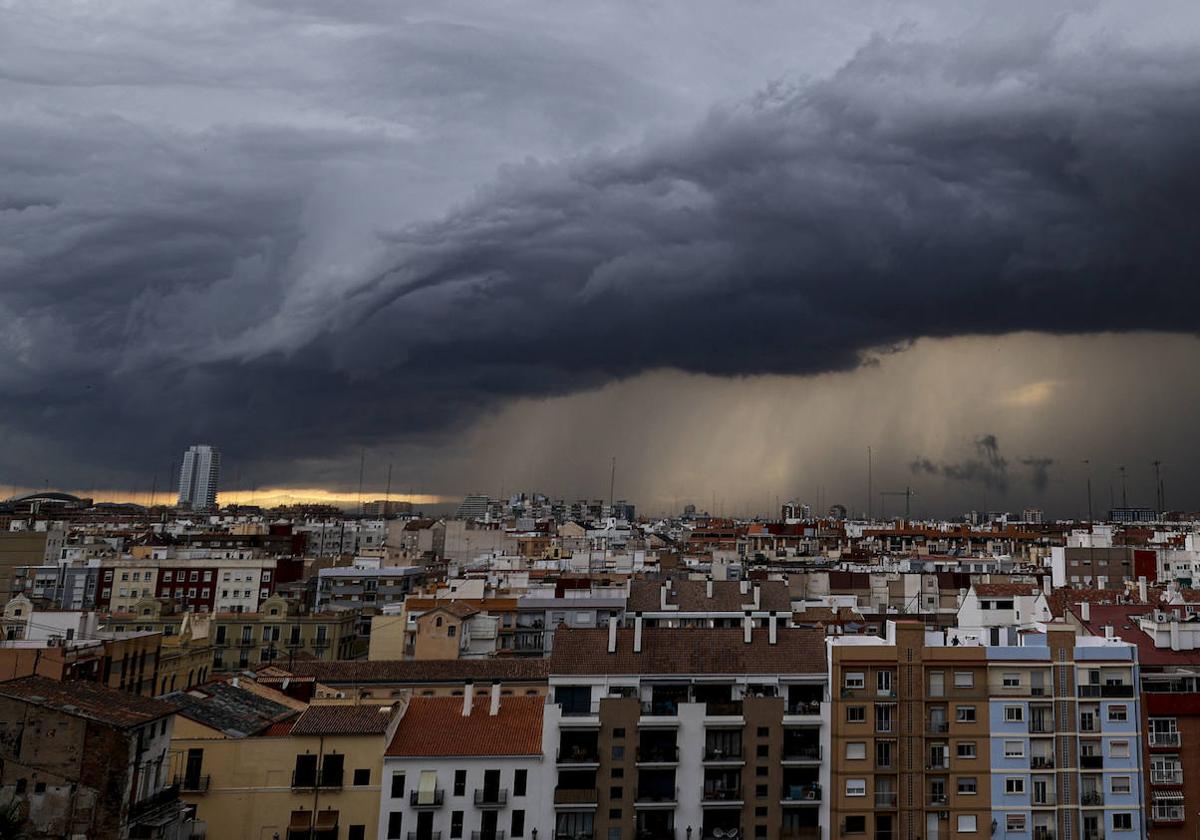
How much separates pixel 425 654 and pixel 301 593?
45.9m

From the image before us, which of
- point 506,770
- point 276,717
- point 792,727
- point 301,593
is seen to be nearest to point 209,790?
point 276,717

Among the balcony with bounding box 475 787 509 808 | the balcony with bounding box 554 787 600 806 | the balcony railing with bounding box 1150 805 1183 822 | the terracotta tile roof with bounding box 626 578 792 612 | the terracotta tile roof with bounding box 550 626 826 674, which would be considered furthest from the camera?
the terracotta tile roof with bounding box 626 578 792 612

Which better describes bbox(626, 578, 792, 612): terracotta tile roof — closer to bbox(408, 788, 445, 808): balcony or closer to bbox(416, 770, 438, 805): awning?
bbox(416, 770, 438, 805): awning

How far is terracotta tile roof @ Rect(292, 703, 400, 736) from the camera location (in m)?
52.1

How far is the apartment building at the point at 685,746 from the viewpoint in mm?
55156

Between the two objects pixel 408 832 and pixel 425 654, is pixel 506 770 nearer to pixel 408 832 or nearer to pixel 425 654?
pixel 408 832

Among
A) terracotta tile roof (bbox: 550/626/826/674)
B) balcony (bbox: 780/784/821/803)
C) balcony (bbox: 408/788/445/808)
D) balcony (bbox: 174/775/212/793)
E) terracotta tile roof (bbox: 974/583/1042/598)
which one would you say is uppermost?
terracotta tile roof (bbox: 974/583/1042/598)

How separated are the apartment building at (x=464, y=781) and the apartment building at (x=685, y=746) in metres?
1.46

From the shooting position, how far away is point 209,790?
50.3 metres

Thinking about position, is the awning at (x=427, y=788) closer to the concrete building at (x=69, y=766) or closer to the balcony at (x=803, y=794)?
the concrete building at (x=69, y=766)

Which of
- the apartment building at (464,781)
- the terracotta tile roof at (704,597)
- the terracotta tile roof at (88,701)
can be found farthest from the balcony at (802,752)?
the terracotta tile roof at (88,701)

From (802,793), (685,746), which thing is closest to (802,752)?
(802,793)

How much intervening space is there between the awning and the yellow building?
2.14 m

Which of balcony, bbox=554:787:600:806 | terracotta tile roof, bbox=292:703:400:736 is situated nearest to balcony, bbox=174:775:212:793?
terracotta tile roof, bbox=292:703:400:736
